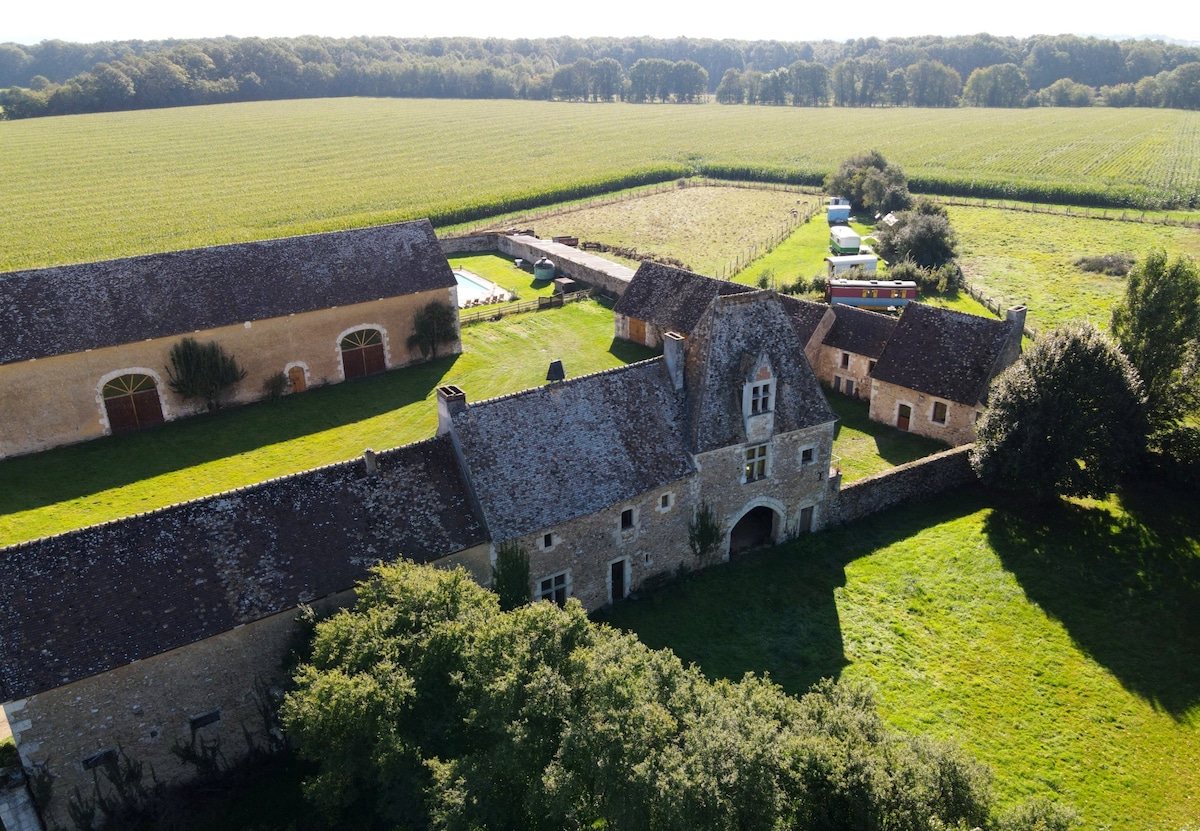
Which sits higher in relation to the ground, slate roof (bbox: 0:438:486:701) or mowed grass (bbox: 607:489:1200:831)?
slate roof (bbox: 0:438:486:701)

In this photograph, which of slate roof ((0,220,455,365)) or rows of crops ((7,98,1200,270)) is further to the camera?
rows of crops ((7,98,1200,270))

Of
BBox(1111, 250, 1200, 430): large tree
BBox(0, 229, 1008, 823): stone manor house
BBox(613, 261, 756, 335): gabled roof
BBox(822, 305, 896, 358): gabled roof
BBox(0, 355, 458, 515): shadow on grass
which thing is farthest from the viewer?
BBox(613, 261, 756, 335): gabled roof

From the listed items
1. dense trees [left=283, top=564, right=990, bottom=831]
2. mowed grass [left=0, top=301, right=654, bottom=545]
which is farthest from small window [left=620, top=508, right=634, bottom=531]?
mowed grass [left=0, top=301, right=654, bottom=545]

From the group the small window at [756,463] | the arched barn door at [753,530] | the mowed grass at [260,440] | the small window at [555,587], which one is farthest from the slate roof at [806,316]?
the small window at [555,587]

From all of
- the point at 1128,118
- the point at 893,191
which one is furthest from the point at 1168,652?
the point at 1128,118

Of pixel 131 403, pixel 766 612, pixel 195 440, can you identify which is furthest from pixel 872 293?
pixel 131 403

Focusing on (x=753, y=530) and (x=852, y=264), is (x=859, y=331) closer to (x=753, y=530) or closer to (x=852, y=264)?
(x=753, y=530)

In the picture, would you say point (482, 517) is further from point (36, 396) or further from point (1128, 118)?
point (1128, 118)

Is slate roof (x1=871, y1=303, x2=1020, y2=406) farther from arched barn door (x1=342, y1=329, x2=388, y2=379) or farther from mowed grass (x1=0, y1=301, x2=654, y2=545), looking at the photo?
arched barn door (x1=342, y1=329, x2=388, y2=379)
